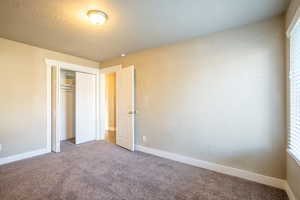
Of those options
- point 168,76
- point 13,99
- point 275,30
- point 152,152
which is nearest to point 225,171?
point 152,152

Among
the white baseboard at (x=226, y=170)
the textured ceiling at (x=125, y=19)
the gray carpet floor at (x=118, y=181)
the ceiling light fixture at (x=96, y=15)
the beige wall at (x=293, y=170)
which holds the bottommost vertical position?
the gray carpet floor at (x=118, y=181)

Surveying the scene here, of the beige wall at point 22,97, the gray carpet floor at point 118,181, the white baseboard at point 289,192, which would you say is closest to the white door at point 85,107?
the beige wall at point 22,97

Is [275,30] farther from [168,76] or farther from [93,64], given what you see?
[93,64]

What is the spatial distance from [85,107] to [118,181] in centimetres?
274

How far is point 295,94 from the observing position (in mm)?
1665

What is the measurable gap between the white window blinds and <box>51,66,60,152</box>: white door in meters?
4.14

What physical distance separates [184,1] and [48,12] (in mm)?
1804

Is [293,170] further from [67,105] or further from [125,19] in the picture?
[67,105]

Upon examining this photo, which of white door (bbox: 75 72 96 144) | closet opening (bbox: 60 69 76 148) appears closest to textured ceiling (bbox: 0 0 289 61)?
white door (bbox: 75 72 96 144)

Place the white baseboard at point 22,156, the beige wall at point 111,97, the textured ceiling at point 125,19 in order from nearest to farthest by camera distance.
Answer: the textured ceiling at point 125,19
the white baseboard at point 22,156
the beige wall at point 111,97

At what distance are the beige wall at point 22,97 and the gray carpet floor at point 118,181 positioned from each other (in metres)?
0.43

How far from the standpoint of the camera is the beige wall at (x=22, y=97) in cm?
277

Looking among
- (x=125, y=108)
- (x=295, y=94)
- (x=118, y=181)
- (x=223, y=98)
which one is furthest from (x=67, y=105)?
(x=295, y=94)

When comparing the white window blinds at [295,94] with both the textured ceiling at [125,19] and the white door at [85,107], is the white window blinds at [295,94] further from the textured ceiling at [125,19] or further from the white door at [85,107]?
the white door at [85,107]
